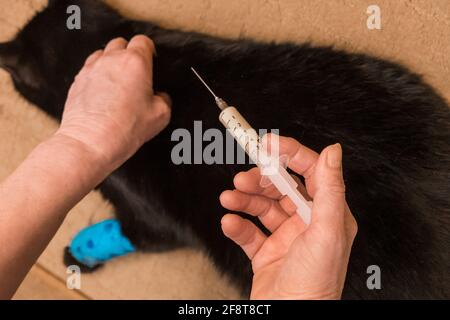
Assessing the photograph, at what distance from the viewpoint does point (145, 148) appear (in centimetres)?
102

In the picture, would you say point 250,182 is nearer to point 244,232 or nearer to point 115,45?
point 244,232

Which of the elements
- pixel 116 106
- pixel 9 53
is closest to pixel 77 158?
pixel 116 106

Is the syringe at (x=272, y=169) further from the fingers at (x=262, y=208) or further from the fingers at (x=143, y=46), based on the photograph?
the fingers at (x=143, y=46)

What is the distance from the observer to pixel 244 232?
0.85m

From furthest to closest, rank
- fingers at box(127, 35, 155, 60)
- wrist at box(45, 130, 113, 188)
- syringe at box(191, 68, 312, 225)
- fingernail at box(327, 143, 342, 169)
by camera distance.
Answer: fingers at box(127, 35, 155, 60)
wrist at box(45, 130, 113, 188)
syringe at box(191, 68, 312, 225)
fingernail at box(327, 143, 342, 169)

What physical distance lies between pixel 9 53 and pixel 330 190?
2.64ft

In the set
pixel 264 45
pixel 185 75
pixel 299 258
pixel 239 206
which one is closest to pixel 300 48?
pixel 264 45

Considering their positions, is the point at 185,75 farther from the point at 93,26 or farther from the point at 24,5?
the point at 24,5

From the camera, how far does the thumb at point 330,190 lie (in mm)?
612

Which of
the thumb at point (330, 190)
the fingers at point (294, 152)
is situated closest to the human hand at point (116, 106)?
the fingers at point (294, 152)

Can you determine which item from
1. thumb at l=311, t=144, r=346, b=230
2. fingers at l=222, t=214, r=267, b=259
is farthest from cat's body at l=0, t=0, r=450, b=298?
thumb at l=311, t=144, r=346, b=230

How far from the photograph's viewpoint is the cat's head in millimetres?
1033

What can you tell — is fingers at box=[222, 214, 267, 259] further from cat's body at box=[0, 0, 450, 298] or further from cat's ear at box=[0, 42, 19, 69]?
cat's ear at box=[0, 42, 19, 69]

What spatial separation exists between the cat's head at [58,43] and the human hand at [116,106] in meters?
0.06
